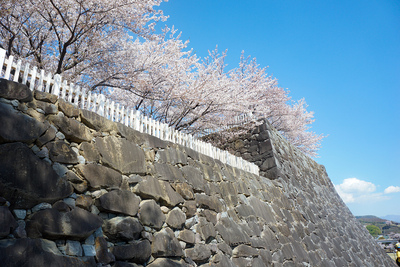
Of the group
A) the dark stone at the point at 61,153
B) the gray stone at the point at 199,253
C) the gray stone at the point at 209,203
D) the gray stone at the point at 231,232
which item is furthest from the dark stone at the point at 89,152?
the gray stone at the point at 231,232

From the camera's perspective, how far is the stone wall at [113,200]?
232 centimetres

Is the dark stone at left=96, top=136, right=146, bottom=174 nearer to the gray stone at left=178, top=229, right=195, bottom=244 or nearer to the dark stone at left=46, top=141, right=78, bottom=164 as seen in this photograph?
the dark stone at left=46, top=141, right=78, bottom=164

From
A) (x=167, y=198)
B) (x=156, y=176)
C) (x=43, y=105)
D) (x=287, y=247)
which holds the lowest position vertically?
(x=287, y=247)

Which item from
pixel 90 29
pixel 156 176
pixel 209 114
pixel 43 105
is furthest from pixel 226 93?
pixel 43 105

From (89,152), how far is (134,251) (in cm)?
130

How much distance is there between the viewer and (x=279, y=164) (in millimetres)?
8375

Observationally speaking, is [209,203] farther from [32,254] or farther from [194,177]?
[32,254]

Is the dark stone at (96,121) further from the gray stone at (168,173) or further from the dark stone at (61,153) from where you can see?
the gray stone at (168,173)

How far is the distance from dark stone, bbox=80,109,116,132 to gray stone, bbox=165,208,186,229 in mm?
1550

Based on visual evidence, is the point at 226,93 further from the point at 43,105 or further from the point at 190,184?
the point at 43,105

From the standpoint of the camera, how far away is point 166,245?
3.44 metres

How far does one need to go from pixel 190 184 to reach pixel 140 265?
1.77m

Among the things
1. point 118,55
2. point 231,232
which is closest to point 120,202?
point 231,232

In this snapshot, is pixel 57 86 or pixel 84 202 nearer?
pixel 84 202
